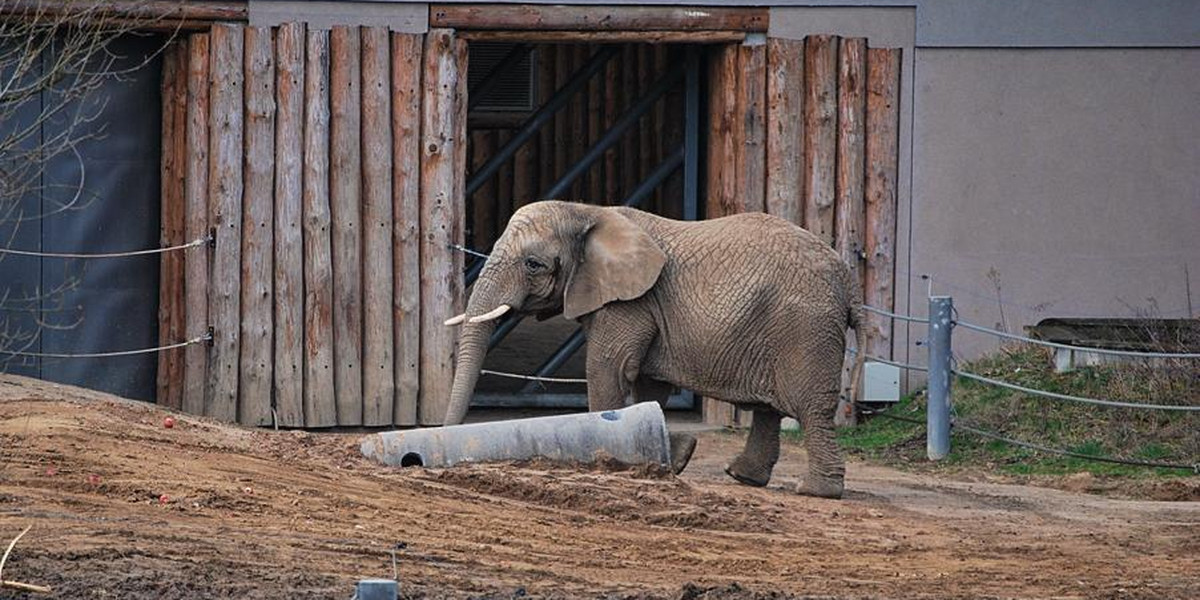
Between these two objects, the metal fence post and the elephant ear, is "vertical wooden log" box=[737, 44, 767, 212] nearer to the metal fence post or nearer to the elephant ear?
the metal fence post

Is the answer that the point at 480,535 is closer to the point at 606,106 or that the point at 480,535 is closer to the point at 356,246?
the point at 356,246

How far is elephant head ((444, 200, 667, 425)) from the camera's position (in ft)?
41.1

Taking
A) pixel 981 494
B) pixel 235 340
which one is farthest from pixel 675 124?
pixel 981 494

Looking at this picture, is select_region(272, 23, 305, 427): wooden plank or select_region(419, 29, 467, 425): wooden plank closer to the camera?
select_region(272, 23, 305, 427): wooden plank

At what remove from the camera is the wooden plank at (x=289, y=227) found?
15.3 meters

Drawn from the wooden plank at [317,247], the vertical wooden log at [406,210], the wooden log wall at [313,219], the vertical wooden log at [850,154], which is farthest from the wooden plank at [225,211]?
the vertical wooden log at [850,154]

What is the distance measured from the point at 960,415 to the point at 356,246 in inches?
173

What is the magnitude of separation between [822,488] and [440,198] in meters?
4.38

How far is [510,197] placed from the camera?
74.1ft

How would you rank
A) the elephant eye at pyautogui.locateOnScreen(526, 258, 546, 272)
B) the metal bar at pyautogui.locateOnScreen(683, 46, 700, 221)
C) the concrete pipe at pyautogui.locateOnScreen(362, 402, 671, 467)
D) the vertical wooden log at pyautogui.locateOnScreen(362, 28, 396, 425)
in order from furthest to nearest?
the metal bar at pyautogui.locateOnScreen(683, 46, 700, 221) → the vertical wooden log at pyautogui.locateOnScreen(362, 28, 396, 425) → the elephant eye at pyautogui.locateOnScreen(526, 258, 546, 272) → the concrete pipe at pyautogui.locateOnScreen(362, 402, 671, 467)

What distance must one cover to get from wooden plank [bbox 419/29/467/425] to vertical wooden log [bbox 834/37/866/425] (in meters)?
2.72

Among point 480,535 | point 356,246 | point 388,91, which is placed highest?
point 388,91

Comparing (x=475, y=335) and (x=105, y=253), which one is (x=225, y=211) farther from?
(x=475, y=335)

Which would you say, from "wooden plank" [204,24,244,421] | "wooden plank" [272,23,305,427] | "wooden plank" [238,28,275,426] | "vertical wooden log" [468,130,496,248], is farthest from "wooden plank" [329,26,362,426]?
"vertical wooden log" [468,130,496,248]
